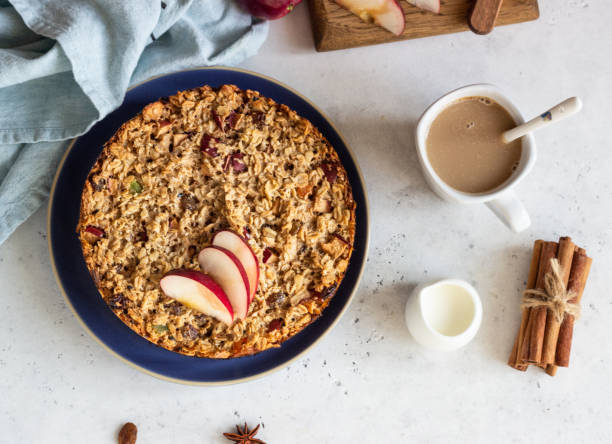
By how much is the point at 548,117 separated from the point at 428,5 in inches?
24.1

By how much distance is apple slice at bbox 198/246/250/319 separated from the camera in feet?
5.19

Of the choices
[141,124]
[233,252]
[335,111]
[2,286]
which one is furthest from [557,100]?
[2,286]

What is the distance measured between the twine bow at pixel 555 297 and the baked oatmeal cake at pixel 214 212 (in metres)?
0.75

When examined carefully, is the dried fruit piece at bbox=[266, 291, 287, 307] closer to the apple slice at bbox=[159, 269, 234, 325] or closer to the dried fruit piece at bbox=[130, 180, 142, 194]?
the apple slice at bbox=[159, 269, 234, 325]

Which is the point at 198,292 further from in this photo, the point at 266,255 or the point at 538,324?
the point at 538,324

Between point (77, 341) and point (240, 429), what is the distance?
2.15 feet

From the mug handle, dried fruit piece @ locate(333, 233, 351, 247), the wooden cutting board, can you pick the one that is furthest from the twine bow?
the wooden cutting board

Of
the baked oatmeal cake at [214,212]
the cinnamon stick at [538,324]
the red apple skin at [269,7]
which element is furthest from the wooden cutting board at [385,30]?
the cinnamon stick at [538,324]

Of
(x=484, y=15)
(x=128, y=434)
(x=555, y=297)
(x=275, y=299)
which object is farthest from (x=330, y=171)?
(x=128, y=434)

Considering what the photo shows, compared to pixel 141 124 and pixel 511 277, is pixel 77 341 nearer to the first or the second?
pixel 141 124

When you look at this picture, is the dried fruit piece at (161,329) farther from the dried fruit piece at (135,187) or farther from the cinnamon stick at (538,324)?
the cinnamon stick at (538,324)

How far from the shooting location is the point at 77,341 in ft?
6.46

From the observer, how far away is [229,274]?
1.58 m

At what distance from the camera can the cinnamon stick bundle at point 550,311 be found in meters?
1.95
